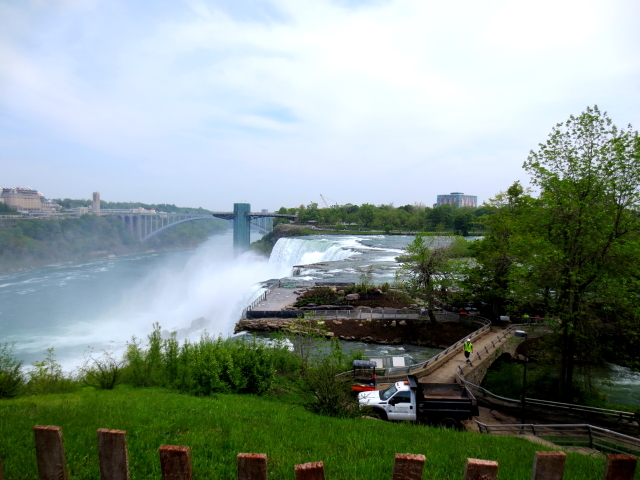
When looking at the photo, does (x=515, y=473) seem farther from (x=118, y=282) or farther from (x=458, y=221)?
(x=458, y=221)

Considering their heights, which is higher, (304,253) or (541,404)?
(304,253)

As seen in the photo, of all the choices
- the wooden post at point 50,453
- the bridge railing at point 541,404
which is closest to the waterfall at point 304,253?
the bridge railing at point 541,404

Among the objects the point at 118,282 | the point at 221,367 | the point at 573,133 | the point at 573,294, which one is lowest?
the point at 118,282

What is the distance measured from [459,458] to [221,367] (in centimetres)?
646

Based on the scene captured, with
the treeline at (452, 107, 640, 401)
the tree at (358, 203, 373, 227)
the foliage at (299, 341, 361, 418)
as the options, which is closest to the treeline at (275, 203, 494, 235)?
the tree at (358, 203, 373, 227)

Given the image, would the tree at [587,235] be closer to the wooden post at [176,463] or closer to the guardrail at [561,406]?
the guardrail at [561,406]

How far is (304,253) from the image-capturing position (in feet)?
157

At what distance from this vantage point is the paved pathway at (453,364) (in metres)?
13.6

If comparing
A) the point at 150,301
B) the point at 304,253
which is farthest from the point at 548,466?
the point at 304,253

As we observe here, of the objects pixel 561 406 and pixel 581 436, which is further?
pixel 561 406

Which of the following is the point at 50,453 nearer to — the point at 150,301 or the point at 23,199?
the point at 150,301

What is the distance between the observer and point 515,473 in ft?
14.8

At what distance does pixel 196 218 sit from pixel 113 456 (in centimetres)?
8942

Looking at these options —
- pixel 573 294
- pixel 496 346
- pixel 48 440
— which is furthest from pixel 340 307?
pixel 48 440
